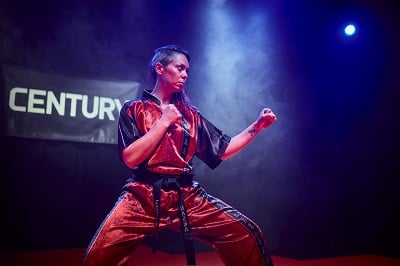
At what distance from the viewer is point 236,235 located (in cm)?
223

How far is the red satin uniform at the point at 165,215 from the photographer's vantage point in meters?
2.03

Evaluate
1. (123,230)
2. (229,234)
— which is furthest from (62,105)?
(229,234)

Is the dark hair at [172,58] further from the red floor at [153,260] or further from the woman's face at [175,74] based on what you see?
the red floor at [153,260]

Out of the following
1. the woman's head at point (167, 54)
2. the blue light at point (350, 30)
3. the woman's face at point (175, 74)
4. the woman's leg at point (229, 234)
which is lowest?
the woman's leg at point (229, 234)

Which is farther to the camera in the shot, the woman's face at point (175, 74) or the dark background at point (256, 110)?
the dark background at point (256, 110)

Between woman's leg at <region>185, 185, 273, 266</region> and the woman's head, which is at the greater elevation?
the woman's head

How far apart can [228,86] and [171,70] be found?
2306mm

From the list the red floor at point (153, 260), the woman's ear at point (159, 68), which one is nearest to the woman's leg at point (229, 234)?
the woman's ear at point (159, 68)

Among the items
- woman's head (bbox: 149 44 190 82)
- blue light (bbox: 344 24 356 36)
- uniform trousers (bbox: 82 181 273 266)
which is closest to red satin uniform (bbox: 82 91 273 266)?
uniform trousers (bbox: 82 181 273 266)

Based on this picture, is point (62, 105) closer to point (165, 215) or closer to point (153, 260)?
point (153, 260)

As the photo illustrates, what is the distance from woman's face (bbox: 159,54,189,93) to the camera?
2.54 metres

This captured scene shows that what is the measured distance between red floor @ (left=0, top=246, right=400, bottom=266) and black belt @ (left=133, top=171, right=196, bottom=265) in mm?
1729

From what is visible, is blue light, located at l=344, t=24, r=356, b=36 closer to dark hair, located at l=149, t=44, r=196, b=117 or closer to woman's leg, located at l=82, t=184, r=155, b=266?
dark hair, located at l=149, t=44, r=196, b=117

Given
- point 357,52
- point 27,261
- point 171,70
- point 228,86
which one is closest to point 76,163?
point 27,261
